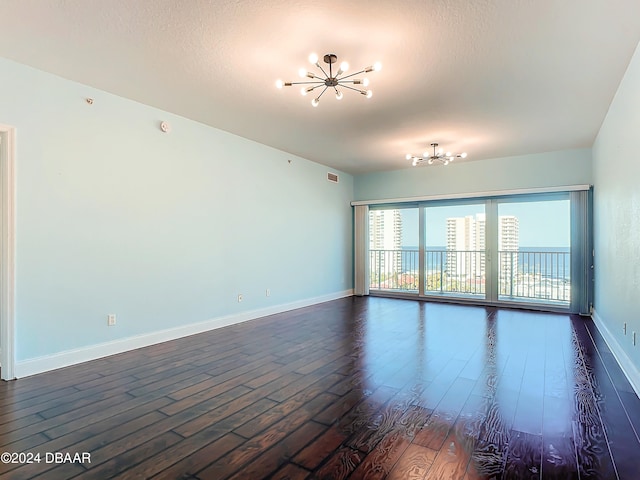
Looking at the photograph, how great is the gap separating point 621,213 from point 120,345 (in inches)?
205

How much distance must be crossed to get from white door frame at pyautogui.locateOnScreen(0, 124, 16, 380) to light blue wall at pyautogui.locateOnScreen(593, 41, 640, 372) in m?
5.11

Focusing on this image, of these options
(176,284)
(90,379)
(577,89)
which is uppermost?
(577,89)

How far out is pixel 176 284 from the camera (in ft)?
14.6

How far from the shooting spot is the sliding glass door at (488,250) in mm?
6062

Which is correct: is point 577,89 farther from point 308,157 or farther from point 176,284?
point 176,284

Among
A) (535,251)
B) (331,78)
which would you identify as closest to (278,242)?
(331,78)

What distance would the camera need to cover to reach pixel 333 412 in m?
2.44

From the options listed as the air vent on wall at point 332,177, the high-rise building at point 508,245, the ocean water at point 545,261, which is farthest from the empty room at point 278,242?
the air vent on wall at point 332,177

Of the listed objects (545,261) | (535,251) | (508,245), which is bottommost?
(545,261)

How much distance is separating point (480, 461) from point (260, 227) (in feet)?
14.5

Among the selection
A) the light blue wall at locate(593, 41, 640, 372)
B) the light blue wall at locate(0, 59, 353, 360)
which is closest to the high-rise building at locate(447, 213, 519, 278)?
the light blue wall at locate(593, 41, 640, 372)

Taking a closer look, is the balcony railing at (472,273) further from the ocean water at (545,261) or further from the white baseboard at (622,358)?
the white baseboard at (622,358)

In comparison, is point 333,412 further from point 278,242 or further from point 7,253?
point 278,242

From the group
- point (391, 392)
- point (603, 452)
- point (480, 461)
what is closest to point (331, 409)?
point (391, 392)
